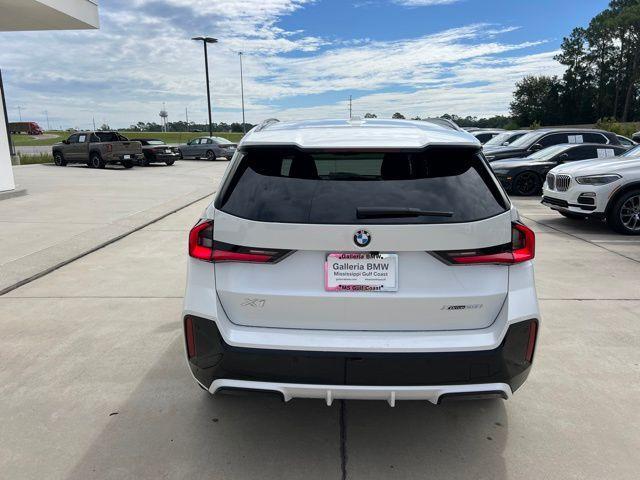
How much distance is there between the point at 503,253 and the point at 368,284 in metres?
0.66

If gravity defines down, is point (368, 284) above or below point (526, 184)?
above

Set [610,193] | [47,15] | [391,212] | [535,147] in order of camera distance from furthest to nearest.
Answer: [535,147], [47,15], [610,193], [391,212]

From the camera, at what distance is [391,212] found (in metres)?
2.25

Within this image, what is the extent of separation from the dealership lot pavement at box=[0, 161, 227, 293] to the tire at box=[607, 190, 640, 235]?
8061mm

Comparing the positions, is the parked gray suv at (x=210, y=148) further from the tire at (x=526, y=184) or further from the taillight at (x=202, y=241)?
the taillight at (x=202, y=241)

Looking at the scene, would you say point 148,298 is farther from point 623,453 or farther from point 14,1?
point 14,1

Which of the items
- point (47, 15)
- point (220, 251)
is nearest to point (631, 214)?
point (220, 251)

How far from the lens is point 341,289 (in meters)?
2.29

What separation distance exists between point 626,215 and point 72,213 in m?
10.3

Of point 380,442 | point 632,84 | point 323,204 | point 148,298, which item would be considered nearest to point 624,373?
point 380,442

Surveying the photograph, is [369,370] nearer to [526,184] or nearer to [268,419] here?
[268,419]

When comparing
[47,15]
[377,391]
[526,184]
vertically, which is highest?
[47,15]

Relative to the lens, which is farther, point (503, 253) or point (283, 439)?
point (283, 439)

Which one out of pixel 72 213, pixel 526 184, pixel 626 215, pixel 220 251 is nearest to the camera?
pixel 220 251
